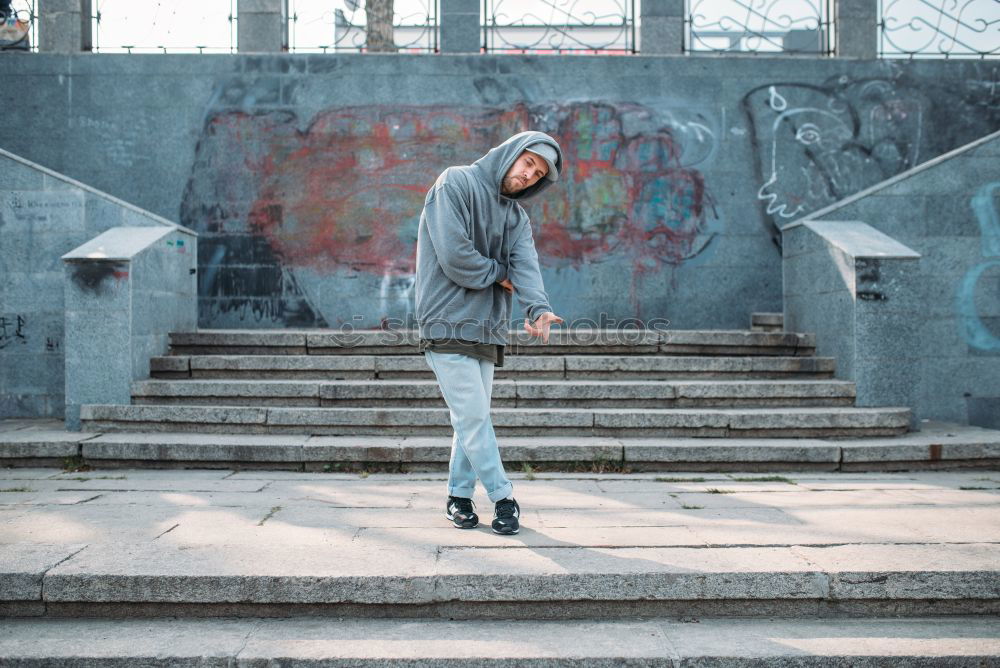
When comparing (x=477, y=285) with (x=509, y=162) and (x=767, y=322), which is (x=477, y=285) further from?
(x=767, y=322)

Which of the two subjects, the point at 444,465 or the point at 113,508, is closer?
the point at 113,508

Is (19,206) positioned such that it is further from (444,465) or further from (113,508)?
(444,465)

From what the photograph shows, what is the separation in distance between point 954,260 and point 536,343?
4.31 m

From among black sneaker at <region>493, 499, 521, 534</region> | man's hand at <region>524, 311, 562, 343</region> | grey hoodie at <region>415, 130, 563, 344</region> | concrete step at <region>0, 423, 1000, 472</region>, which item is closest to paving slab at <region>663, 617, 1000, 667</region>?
black sneaker at <region>493, 499, 521, 534</region>

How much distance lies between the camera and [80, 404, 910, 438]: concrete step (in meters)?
5.89

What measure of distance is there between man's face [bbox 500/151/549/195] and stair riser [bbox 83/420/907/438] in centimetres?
266

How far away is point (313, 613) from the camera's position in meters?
3.00

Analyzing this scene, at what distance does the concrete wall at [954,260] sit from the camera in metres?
7.52

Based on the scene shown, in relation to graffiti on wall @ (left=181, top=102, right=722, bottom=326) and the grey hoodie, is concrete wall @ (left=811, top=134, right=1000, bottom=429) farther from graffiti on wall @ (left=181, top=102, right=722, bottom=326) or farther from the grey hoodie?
the grey hoodie

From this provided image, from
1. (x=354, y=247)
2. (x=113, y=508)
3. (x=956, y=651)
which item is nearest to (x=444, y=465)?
(x=113, y=508)

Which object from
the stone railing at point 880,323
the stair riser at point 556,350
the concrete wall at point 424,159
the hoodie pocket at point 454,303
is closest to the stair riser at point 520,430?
the stone railing at point 880,323

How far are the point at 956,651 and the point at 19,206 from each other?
26.9ft

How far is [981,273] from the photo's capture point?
761 cm

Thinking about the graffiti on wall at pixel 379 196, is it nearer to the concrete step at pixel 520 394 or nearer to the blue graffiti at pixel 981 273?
the blue graffiti at pixel 981 273
